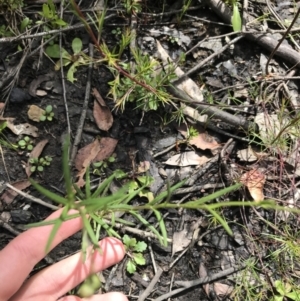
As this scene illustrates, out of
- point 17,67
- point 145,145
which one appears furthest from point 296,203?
point 17,67

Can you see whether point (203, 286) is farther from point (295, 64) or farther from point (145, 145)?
point (295, 64)

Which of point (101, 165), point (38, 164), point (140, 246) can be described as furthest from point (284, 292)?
point (38, 164)

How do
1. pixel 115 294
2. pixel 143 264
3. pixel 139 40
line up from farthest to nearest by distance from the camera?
pixel 139 40 → pixel 143 264 → pixel 115 294

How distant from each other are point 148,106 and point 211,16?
31.8 inches

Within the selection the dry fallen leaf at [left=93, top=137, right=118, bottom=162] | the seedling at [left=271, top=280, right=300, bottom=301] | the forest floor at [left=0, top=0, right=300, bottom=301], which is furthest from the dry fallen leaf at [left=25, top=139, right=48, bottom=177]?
the seedling at [left=271, top=280, right=300, bottom=301]

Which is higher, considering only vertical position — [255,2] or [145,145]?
[255,2]

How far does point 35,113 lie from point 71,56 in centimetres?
43

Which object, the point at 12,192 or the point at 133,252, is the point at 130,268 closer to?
the point at 133,252

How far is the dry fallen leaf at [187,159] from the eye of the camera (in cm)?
280

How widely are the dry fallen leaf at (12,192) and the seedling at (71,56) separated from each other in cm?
70

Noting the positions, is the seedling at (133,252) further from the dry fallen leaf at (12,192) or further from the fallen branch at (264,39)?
the fallen branch at (264,39)

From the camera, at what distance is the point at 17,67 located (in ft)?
8.91

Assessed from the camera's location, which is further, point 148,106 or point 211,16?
point 211,16

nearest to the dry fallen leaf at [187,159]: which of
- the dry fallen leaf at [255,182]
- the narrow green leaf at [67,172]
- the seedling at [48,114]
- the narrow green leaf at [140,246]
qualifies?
the dry fallen leaf at [255,182]
